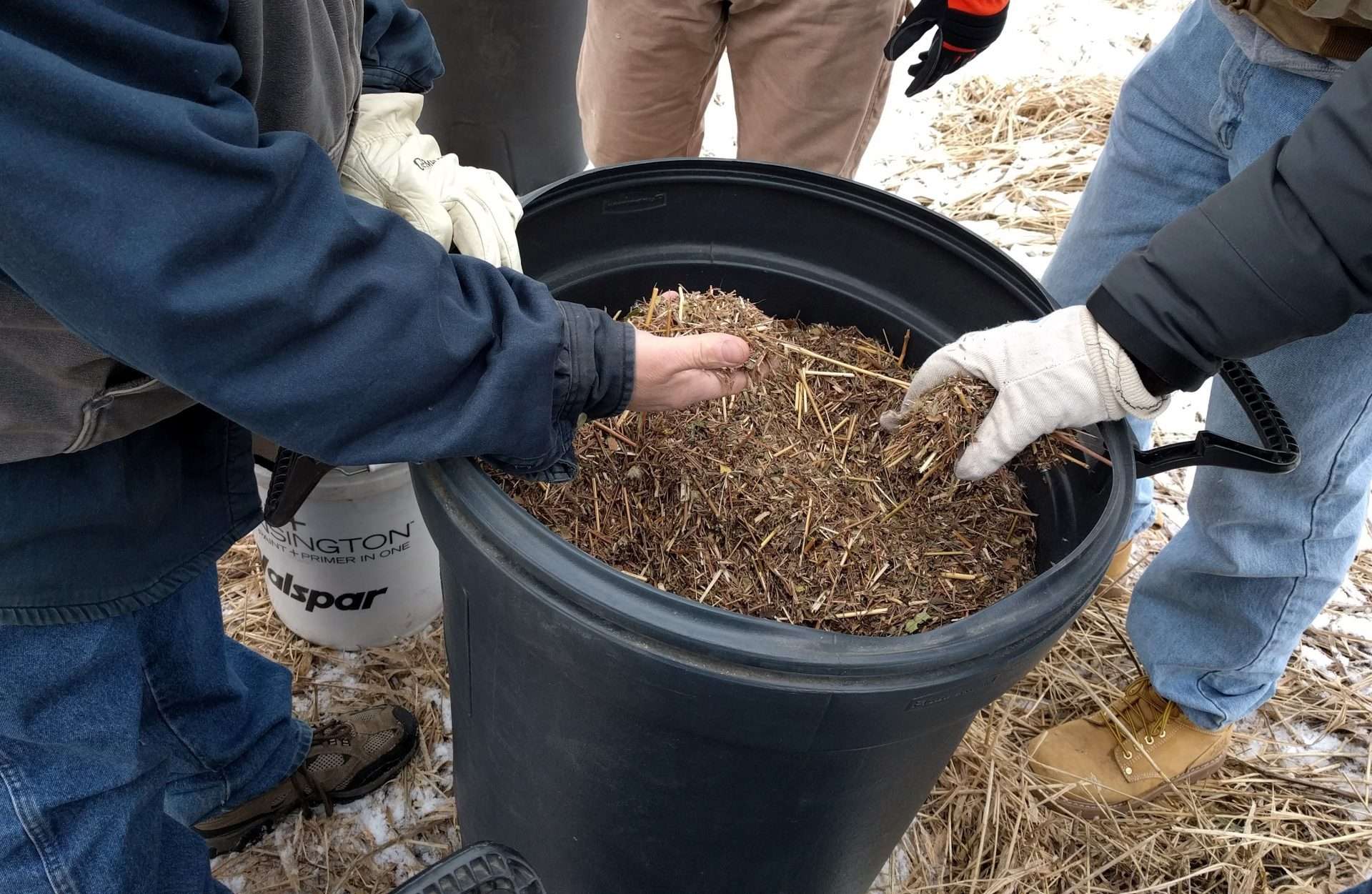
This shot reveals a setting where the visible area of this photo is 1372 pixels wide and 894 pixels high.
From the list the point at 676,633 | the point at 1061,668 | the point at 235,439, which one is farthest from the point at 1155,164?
the point at 235,439

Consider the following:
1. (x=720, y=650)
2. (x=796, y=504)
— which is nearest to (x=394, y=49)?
(x=796, y=504)

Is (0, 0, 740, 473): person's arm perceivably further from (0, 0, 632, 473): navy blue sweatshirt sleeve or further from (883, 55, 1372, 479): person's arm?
(883, 55, 1372, 479): person's arm

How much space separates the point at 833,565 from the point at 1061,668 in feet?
3.29

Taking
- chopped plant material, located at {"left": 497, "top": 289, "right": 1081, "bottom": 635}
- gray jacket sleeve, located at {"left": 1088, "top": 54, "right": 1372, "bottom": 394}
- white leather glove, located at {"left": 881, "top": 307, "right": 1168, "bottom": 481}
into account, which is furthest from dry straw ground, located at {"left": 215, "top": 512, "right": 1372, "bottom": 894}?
gray jacket sleeve, located at {"left": 1088, "top": 54, "right": 1372, "bottom": 394}

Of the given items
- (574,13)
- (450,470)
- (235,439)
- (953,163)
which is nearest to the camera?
(450,470)

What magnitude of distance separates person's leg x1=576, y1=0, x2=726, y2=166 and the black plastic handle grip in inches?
47.1

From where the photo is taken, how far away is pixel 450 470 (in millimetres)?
905

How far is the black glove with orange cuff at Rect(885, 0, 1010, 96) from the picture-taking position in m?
1.64

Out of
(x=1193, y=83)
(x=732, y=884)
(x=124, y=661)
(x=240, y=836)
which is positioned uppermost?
(x=1193, y=83)

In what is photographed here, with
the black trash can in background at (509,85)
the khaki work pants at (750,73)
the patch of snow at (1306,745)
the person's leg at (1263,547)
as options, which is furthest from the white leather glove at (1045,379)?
the black trash can in background at (509,85)

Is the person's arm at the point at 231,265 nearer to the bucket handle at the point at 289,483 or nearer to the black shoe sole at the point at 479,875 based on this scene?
the bucket handle at the point at 289,483

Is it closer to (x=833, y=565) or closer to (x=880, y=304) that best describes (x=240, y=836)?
(x=833, y=565)

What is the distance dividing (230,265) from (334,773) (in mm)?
1179

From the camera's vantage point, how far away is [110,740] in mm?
966
